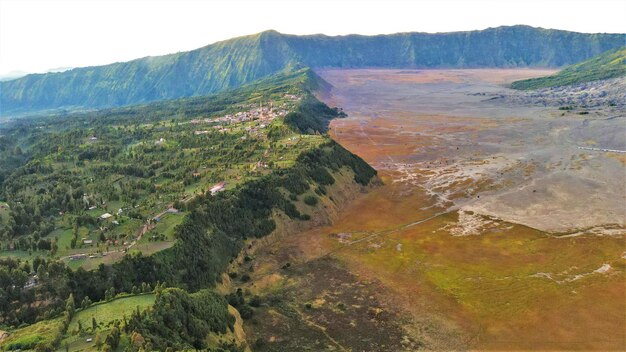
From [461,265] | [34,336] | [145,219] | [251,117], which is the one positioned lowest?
[461,265]

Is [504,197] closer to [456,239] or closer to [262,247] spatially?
[456,239]

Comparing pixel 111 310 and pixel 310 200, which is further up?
pixel 111 310

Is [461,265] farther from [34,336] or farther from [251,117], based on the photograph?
[251,117]

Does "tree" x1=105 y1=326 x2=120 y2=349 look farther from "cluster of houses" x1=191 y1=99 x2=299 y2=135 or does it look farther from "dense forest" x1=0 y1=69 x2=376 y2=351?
"cluster of houses" x1=191 y1=99 x2=299 y2=135

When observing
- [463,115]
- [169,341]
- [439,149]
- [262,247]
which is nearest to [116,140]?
[262,247]

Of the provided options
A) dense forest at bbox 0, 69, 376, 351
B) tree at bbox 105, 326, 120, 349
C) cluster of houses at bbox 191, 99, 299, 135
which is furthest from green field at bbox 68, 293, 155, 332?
cluster of houses at bbox 191, 99, 299, 135

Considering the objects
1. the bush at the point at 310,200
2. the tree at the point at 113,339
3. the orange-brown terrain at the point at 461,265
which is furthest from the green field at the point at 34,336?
the bush at the point at 310,200

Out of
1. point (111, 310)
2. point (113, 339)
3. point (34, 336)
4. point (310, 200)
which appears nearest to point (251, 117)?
point (310, 200)
